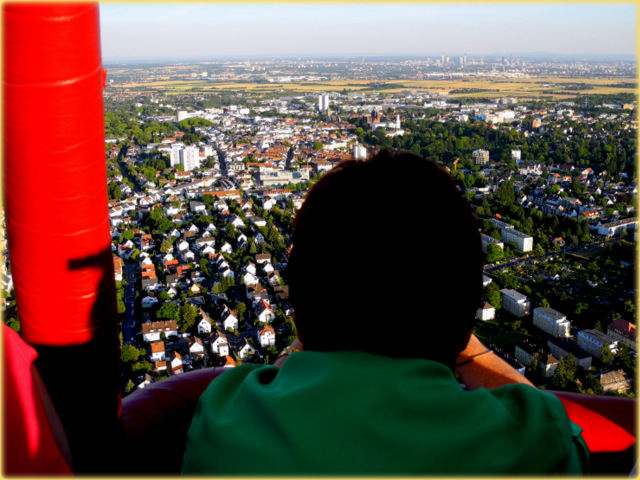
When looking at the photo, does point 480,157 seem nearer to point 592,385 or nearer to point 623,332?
point 623,332

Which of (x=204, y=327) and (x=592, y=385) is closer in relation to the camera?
(x=592, y=385)

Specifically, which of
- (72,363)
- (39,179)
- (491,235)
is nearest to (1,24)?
(39,179)

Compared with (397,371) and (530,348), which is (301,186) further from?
(397,371)

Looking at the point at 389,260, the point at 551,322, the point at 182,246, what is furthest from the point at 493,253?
the point at 389,260

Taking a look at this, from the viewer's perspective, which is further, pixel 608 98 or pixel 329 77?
pixel 329 77

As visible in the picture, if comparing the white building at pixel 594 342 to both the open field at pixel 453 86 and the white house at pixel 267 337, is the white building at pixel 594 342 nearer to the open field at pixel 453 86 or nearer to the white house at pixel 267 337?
the white house at pixel 267 337

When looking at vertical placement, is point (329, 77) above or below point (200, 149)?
above

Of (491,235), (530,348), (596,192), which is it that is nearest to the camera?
(530,348)
